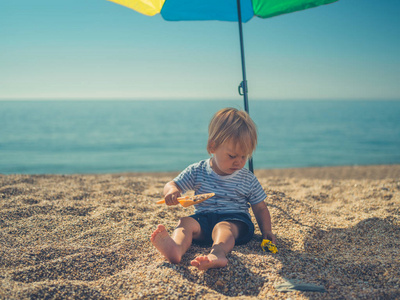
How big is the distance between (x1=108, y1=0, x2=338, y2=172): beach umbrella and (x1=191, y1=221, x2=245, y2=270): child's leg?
0.96 meters

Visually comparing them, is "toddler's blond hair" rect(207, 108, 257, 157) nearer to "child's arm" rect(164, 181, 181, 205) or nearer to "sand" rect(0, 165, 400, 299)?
"child's arm" rect(164, 181, 181, 205)

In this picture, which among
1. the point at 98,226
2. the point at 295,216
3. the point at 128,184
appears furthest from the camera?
the point at 128,184

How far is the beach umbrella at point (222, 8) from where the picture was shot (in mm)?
3162

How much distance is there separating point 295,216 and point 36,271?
2331 mm

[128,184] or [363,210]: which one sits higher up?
[128,184]

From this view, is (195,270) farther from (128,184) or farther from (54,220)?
(128,184)

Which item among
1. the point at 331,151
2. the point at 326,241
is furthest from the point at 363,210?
the point at 331,151

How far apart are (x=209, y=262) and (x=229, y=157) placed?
0.86 meters

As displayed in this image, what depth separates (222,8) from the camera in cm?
351

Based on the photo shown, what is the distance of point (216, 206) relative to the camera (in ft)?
8.49

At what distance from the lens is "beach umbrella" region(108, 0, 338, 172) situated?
3162 millimetres

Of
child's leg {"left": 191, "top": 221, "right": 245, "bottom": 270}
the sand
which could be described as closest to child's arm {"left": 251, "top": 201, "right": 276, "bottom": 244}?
the sand

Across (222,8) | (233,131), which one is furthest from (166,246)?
(222,8)

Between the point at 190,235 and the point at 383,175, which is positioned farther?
the point at 383,175
